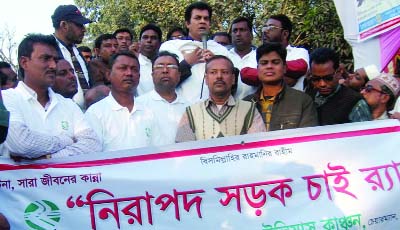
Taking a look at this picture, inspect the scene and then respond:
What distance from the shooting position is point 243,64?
5.62m

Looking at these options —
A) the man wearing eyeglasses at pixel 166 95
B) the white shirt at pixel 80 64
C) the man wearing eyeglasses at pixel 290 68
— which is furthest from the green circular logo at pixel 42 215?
the man wearing eyeglasses at pixel 290 68

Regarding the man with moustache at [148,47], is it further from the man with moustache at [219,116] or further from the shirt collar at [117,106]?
the man with moustache at [219,116]

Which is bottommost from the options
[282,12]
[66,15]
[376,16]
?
[376,16]

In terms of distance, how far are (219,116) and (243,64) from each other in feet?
4.86

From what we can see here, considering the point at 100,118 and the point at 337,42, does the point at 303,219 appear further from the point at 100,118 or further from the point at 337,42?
the point at 337,42

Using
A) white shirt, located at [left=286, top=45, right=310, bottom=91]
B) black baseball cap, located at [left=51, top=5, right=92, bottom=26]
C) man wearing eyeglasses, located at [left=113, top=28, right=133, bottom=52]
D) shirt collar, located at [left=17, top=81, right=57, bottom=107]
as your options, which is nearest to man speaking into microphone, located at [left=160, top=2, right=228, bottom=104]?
white shirt, located at [left=286, top=45, right=310, bottom=91]

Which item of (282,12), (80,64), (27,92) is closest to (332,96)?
(27,92)

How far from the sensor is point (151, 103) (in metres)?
4.80

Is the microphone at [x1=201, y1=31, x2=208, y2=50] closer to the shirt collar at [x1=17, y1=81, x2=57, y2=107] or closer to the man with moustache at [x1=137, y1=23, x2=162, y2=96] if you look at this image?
the man with moustache at [x1=137, y1=23, x2=162, y2=96]

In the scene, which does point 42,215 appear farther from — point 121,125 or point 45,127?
point 121,125

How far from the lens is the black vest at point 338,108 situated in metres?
4.51

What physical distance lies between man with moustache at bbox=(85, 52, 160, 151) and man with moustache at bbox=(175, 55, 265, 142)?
0.29m

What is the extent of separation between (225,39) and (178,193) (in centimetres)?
347

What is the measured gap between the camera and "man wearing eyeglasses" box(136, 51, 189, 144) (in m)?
4.72
